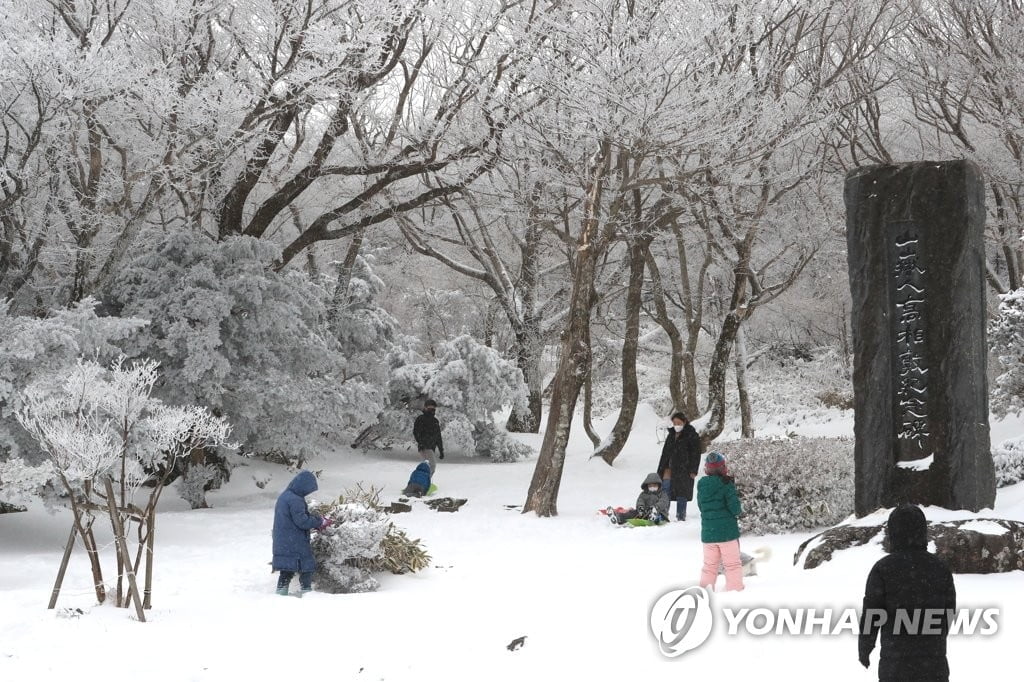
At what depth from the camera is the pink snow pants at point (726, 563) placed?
6840mm

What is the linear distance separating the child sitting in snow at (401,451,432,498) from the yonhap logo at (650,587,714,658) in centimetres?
814

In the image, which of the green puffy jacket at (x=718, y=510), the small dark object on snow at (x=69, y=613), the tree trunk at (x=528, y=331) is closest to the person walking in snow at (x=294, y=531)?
the small dark object on snow at (x=69, y=613)

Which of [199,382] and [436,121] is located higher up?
[436,121]

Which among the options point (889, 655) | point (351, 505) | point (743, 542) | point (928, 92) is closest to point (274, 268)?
point (351, 505)

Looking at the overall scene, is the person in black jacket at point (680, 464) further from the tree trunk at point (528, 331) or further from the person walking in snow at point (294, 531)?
the tree trunk at point (528, 331)

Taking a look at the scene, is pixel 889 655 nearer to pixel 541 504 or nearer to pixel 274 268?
pixel 541 504

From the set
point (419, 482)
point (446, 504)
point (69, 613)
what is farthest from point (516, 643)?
point (419, 482)

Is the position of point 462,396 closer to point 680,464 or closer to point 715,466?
point 680,464

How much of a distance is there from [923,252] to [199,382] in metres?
9.77

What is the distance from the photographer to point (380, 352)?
726 inches

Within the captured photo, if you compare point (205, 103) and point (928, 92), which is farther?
point (928, 92)

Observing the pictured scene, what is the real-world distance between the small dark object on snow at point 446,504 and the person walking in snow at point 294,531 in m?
5.44

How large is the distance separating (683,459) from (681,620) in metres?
5.71

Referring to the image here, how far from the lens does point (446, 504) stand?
532 inches
